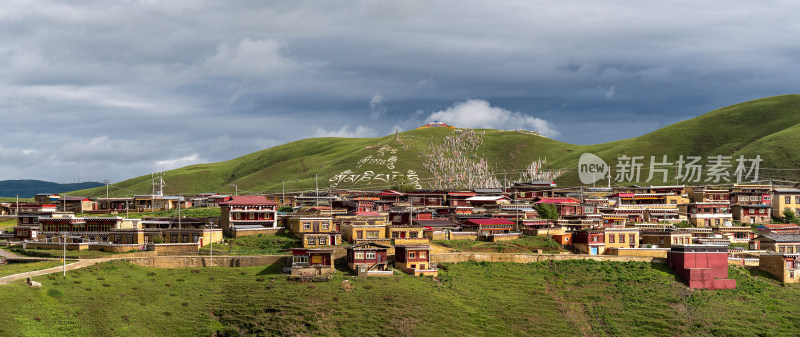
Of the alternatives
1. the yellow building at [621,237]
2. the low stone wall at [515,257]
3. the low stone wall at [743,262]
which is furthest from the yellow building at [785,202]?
the low stone wall at [515,257]

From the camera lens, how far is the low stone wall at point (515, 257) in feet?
283

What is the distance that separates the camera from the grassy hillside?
2515 inches

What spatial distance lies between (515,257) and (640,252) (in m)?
17.9

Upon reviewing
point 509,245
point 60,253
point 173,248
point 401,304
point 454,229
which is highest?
point 454,229

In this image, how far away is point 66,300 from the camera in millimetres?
64438

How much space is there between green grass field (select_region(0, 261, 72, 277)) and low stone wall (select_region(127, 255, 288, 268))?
8.08m

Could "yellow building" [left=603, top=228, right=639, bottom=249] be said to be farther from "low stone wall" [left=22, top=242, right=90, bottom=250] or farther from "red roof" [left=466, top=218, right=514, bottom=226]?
"low stone wall" [left=22, top=242, right=90, bottom=250]

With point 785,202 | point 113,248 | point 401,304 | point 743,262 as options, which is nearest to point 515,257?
point 401,304

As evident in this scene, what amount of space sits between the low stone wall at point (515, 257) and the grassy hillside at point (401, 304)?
1.61m

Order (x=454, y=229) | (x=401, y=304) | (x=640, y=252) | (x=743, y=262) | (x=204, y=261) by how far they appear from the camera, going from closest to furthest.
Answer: (x=401, y=304), (x=204, y=261), (x=640, y=252), (x=743, y=262), (x=454, y=229)

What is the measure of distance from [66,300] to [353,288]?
Answer: 2671cm

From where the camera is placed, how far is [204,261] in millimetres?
81188

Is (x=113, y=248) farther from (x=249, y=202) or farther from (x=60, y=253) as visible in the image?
(x=249, y=202)

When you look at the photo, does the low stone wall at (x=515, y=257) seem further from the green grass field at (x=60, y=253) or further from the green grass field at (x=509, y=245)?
the green grass field at (x=60, y=253)
